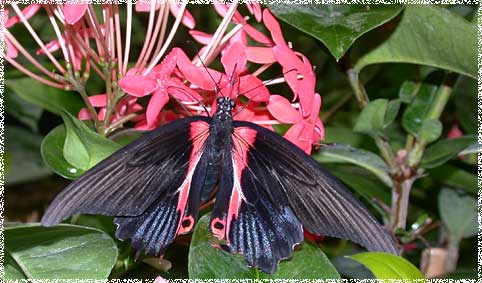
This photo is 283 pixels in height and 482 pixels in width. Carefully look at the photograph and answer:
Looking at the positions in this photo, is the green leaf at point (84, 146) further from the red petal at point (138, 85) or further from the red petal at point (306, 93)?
the red petal at point (306, 93)

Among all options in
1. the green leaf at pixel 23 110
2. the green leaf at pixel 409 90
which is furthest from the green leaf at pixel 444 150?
the green leaf at pixel 23 110

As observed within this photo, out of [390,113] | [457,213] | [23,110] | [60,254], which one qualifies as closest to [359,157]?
[390,113]

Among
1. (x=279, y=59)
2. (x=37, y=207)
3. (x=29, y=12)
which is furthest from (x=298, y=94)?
(x=37, y=207)

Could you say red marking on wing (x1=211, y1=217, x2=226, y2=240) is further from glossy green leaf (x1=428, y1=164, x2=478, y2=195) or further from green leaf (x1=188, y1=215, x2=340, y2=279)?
glossy green leaf (x1=428, y1=164, x2=478, y2=195)

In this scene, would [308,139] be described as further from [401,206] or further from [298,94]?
[401,206]

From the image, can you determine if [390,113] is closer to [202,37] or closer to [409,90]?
[409,90]

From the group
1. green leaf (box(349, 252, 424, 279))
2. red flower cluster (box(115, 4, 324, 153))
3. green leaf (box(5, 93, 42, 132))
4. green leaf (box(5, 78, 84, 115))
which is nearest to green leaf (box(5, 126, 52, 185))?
green leaf (box(5, 93, 42, 132))
